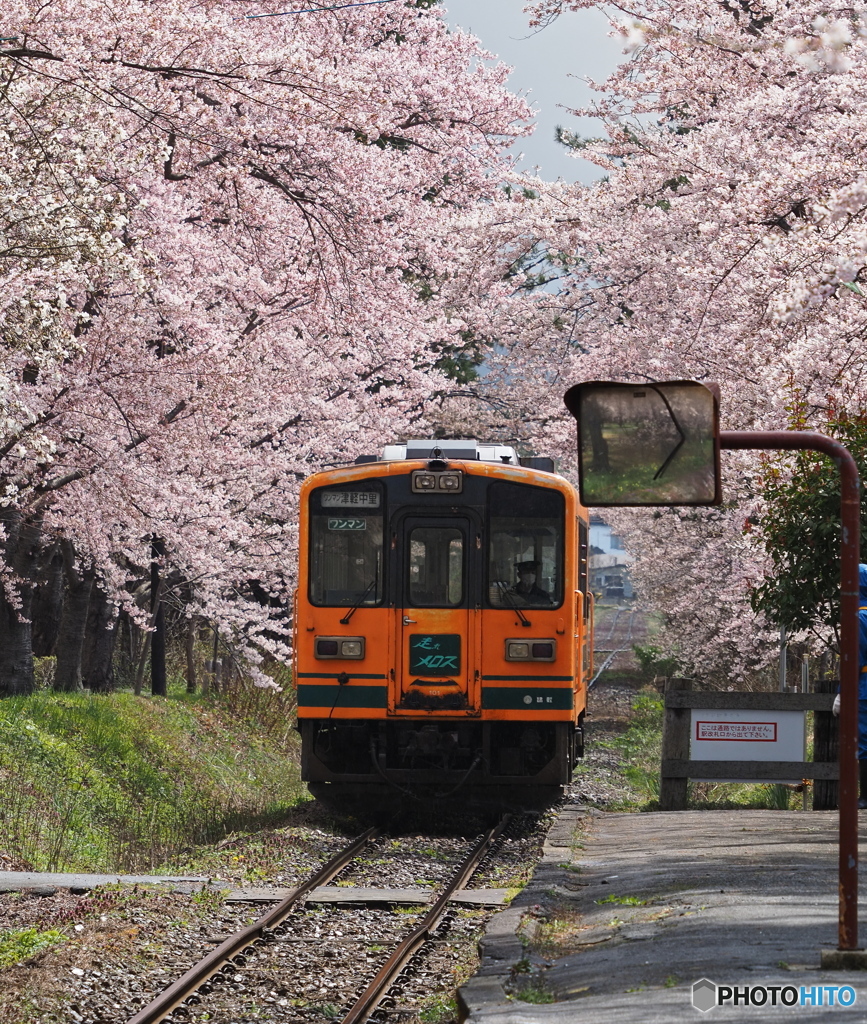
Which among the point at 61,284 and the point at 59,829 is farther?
the point at 59,829

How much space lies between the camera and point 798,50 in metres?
9.09

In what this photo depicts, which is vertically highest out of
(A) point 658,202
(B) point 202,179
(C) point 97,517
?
(A) point 658,202

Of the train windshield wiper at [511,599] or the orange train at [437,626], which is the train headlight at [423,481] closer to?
the orange train at [437,626]

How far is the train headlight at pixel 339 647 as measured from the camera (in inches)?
462

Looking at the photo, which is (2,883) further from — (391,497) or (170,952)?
(391,497)

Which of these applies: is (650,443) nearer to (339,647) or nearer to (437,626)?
(437,626)

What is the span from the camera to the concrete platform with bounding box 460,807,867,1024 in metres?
5.11

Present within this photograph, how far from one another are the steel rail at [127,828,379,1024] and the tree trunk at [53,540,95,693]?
994 centimetres

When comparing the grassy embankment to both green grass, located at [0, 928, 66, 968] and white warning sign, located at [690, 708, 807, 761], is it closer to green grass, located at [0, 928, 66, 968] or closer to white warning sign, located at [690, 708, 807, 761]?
green grass, located at [0, 928, 66, 968]

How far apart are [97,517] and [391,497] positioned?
470 centimetres

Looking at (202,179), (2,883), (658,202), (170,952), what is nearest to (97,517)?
(202,179)

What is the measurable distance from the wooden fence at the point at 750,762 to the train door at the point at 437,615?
158 cm

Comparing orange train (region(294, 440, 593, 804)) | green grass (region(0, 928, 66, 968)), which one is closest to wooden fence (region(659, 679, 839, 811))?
orange train (region(294, 440, 593, 804))
